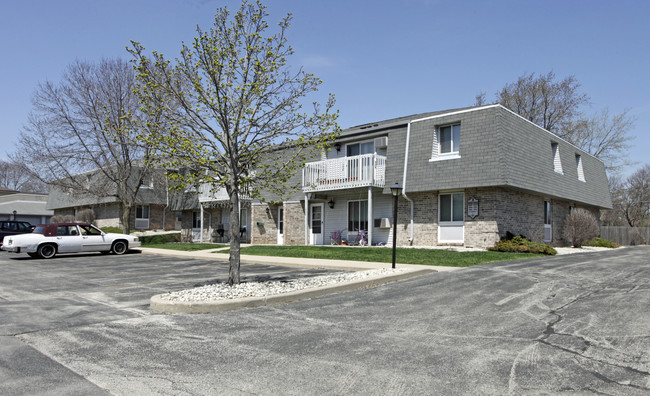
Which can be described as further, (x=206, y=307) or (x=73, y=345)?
(x=206, y=307)

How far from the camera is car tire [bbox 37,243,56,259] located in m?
19.8

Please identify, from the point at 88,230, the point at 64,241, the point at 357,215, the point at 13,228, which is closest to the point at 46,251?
the point at 64,241

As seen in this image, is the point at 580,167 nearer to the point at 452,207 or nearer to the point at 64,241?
the point at 452,207

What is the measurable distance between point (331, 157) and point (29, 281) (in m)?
15.6

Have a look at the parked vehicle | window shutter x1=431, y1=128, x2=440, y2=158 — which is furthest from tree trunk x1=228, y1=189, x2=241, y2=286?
the parked vehicle

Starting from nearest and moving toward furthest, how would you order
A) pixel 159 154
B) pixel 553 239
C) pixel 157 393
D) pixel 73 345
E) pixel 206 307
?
pixel 157 393 → pixel 73 345 → pixel 206 307 → pixel 159 154 → pixel 553 239

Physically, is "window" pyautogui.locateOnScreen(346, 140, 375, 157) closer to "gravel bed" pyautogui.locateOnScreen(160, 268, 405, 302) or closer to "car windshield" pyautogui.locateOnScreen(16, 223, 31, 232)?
"gravel bed" pyautogui.locateOnScreen(160, 268, 405, 302)

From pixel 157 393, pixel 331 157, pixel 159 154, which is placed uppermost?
pixel 331 157

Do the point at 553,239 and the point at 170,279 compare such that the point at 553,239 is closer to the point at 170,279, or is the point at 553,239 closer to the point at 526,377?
the point at 170,279

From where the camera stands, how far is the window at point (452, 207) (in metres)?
20.2

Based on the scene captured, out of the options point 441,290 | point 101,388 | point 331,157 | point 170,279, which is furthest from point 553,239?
point 101,388

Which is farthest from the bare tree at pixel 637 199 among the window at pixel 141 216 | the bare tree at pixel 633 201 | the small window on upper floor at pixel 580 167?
the window at pixel 141 216

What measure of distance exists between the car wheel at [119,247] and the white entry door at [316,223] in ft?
30.0

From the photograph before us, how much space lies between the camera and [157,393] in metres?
4.52
